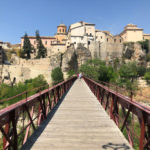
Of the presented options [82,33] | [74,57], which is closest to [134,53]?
[82,33]

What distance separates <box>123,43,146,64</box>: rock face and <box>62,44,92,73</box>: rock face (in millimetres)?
16143

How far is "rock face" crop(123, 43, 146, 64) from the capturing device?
5388cm

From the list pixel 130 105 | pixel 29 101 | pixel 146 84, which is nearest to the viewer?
pixel 130 105

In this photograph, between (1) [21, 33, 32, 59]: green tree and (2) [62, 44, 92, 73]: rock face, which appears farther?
(1) [21, 33, 32, 59]: green tree

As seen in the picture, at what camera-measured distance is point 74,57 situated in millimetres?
51938

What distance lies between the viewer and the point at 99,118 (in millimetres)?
5105

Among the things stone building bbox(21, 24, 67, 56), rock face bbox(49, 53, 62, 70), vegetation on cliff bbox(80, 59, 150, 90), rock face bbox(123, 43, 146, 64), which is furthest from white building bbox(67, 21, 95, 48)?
vegetation on cliff bbox(80, 59, 150, 90)

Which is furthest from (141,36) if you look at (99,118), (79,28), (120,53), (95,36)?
(99,118)

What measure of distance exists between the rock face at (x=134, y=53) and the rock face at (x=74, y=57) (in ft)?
53.0

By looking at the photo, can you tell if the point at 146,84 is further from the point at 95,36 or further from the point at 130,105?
the point at 130,105

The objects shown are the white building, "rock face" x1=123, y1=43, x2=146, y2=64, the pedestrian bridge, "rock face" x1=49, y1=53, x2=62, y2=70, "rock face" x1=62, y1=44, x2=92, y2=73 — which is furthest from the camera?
the white building

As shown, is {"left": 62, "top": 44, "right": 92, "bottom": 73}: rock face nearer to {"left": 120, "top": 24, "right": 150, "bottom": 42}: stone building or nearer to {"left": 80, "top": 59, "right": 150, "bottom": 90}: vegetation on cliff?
{"left": 80, "top": 59, "right": 150, "bottom": 90}: vegetation on cliff

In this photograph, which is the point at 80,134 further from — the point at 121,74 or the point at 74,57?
the point at 74,57

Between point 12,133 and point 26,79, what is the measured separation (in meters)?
48.6
